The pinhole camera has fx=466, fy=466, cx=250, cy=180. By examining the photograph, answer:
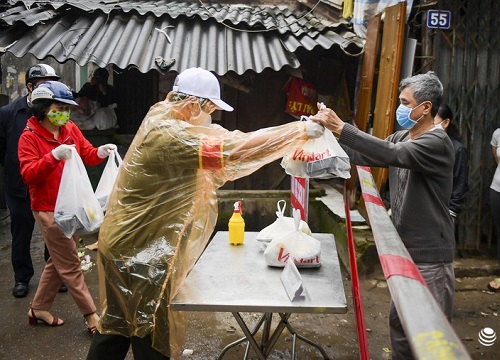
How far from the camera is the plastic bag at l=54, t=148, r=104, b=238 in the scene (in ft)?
11.6

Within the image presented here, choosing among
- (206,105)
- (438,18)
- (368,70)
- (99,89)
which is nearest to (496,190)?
(438,18)

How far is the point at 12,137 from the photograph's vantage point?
185 inches

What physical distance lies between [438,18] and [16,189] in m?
4.80

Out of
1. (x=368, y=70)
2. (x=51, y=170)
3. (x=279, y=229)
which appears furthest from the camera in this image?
(x=368, y=70)

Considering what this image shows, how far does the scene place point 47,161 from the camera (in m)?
3.59

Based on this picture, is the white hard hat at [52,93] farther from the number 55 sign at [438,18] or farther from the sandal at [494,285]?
the sandal at [494,285]

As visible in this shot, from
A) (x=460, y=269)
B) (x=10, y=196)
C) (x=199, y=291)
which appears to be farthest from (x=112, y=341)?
(x=460, y=269)

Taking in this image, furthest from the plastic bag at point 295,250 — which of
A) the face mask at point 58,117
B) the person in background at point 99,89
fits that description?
the person in background at point 99,89

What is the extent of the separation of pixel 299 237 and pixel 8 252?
16.2 ft

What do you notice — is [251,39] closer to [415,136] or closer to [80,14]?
[80,14]

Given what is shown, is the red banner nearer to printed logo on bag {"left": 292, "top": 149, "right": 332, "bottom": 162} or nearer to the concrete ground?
the concrete ground

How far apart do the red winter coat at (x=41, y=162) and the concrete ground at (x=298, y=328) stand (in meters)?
1.16

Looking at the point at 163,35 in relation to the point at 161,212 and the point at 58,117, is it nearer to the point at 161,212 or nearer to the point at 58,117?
the point at 58,117

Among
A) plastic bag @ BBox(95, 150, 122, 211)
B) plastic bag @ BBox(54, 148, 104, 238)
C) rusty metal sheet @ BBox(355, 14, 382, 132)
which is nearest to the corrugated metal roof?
rusty metal sheet @ BBox(355, 14, 382, 132)
